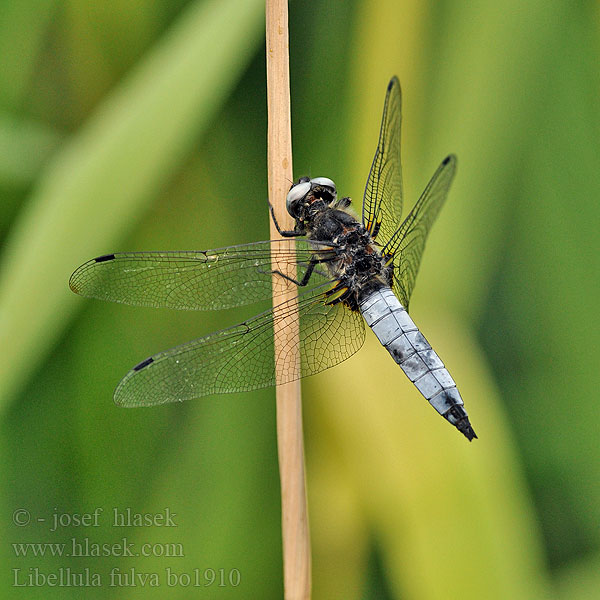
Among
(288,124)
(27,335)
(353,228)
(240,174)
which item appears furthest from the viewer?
(240,174)

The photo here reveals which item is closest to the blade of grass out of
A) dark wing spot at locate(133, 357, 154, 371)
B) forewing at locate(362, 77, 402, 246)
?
dark wing spot at locate(133, 357, 154, 371)

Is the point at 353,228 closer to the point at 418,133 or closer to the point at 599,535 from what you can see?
the point at 418,133

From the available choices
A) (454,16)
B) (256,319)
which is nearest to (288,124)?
(256,319)

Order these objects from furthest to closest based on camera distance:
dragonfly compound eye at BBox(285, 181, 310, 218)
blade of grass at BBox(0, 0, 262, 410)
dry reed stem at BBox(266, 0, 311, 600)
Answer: dragonfly compound eye at BBox(285, 181, 310, 218) < blade of grass at BBox(0, 0, 262, 410) < dry reed stem at BBox(266, 0, 311, 600)

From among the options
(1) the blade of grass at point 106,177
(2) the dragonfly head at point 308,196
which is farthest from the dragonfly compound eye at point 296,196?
(1) the blade of grass at point 106,177

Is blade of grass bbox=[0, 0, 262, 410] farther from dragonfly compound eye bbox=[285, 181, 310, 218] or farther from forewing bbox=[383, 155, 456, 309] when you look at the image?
forewing bbox=[383, 155, 456, 309]

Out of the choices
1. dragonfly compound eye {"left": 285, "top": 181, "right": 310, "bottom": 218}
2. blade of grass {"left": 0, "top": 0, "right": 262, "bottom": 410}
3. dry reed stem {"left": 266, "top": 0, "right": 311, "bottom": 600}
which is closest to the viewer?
dry reed stem {"left": 266, "top": 0, "right": 311, "bottom": 600}
